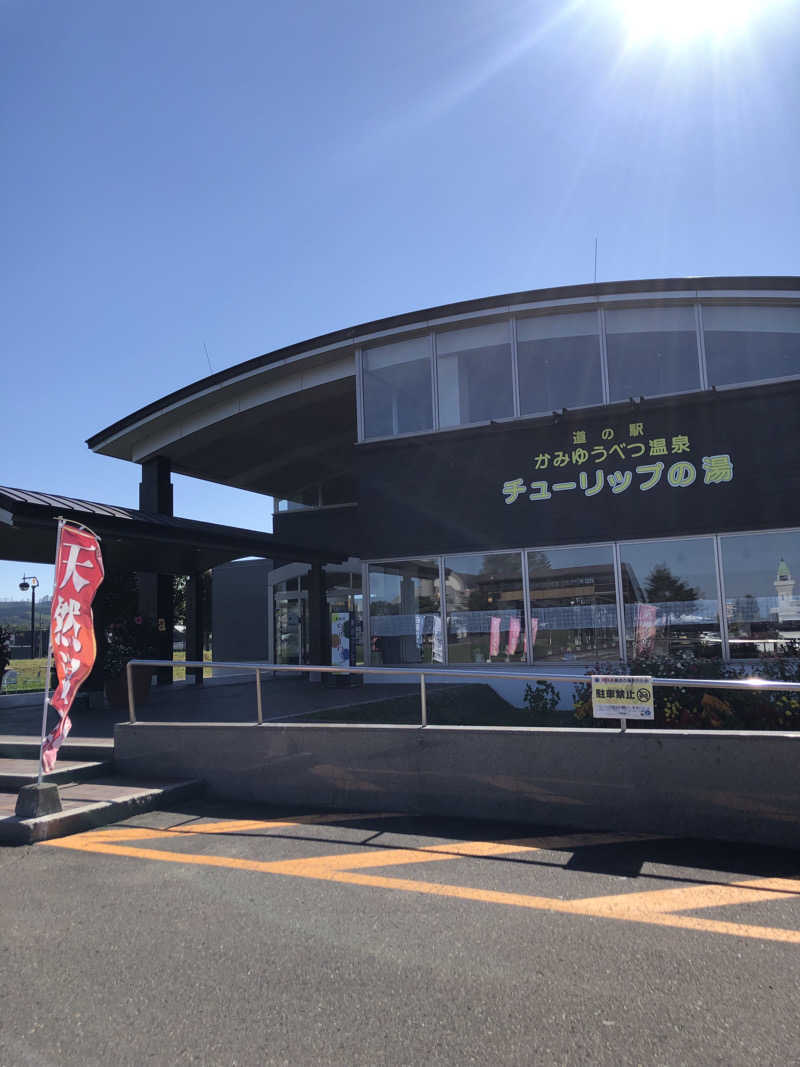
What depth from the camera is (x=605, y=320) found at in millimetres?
12734

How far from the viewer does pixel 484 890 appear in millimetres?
4641

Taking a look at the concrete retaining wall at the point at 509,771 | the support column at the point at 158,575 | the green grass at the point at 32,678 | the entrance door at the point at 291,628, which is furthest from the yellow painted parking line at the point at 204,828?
the entrance door at the point at 291,628

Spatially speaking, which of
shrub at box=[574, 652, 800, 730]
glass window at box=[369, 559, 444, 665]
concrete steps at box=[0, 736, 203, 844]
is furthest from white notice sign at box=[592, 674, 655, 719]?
glass window at box=[369, 559, 444, 665]

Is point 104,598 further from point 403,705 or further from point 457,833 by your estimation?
point 457,833

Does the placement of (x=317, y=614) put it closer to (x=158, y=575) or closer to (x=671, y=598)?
(x=158, y=575)

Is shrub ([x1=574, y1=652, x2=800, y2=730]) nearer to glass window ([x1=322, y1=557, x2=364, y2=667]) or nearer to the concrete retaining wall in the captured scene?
the concrete retaining wall

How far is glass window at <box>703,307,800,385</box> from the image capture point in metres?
11.8

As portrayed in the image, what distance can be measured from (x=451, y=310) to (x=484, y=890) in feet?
34.8

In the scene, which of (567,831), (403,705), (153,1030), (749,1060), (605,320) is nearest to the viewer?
(749,1060)

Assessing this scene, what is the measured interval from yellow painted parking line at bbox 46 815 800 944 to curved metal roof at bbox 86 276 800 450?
9.29m

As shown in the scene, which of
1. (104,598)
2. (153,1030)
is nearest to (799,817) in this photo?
(153,1030)

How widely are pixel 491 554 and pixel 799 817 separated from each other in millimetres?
7949

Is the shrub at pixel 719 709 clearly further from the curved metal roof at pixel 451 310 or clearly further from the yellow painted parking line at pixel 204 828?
the curved metal roof at pixel 451 310

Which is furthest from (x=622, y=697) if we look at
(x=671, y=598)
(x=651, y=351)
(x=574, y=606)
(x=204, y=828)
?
(x=651, y=351)
